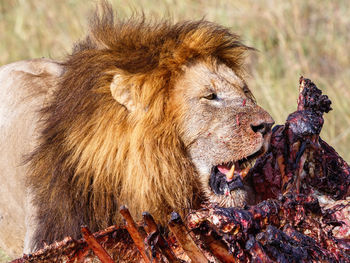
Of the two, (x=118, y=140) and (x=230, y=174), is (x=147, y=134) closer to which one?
(x=118, y=140)

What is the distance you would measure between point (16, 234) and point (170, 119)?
1.52m

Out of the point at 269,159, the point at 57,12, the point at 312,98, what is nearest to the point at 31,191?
the point at 269,159

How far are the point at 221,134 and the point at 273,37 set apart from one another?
4.90 m

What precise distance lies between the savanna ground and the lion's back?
2457mm

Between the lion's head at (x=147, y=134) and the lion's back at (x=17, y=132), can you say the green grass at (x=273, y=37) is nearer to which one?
the lion's back at (x=17, y=132)

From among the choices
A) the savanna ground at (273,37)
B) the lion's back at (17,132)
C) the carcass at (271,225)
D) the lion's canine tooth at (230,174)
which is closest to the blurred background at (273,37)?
the savanna ground at (273,37)

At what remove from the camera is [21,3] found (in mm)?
8859

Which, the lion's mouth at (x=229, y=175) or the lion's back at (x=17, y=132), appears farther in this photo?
the lion's back at (x=17, y=132)

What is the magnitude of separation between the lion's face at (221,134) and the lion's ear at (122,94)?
0.19 metres

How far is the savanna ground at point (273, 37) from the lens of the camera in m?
6.46

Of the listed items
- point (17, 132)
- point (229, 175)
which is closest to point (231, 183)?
point (229, 175)

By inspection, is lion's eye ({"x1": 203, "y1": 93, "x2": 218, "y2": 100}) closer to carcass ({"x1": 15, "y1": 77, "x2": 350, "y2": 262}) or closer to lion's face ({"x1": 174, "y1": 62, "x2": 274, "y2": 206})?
lion's face ({"x1": 174, "y1": 62, "x2": 274, "y2": 206})

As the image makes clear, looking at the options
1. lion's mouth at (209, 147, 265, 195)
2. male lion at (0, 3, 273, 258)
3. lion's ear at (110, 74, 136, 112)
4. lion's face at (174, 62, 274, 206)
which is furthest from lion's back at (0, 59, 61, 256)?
lion's mouth at (209, 147, 265, 195)

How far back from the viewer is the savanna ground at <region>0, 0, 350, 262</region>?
6.46m
